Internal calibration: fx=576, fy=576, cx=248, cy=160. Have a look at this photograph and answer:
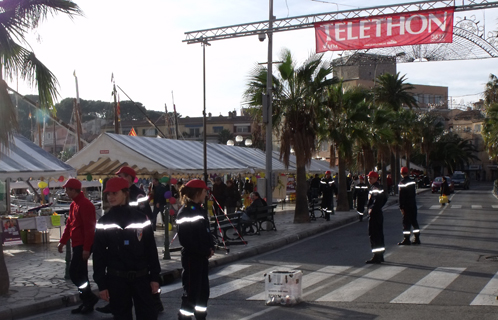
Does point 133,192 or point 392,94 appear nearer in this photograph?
point 133,192

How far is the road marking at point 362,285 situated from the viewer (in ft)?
28.8

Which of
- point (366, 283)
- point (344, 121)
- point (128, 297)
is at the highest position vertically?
point (344, 121)

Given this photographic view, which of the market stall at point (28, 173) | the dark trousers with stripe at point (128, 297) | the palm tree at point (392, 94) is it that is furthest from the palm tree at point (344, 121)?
the palm tree at point (392, 94)

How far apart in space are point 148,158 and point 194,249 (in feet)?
44.8

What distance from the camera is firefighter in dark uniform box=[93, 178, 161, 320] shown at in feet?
17.1

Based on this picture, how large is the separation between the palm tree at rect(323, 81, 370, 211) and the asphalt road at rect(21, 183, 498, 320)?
9.79 metres

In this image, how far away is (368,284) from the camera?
967 centimetres

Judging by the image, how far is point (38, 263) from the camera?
1265 cm

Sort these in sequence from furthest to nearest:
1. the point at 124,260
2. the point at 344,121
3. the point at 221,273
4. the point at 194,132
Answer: the point at 194,132 < the point at 344,121 < the point at 221,273 < the point at 124,260

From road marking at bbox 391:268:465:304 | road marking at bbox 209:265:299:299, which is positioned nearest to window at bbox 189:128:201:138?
road marking at bbox 209:265:299:299

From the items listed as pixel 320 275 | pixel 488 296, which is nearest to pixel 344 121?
pixel 320 275

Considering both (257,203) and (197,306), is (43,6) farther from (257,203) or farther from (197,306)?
(257,203)

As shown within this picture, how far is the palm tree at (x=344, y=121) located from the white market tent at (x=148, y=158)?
3.88 meters

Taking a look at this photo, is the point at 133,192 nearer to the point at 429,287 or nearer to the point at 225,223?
the point at 429,287
